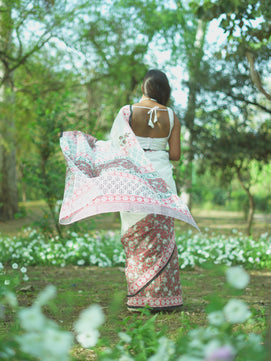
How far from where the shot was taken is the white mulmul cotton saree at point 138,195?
325cm

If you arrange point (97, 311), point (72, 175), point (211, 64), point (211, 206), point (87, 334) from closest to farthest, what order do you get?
point (97, 311) → point (87, 334) → point (72, 175) → point (211, 64) → point (211, 206)

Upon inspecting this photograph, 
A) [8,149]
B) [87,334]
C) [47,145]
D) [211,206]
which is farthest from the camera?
[211,206]

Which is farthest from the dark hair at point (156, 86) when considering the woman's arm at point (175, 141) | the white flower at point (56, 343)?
the white flower at point (56, 343)

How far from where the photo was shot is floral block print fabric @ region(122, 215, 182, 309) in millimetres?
3518

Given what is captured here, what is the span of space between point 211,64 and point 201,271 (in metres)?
5.12

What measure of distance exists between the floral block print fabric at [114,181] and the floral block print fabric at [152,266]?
0.36 metres

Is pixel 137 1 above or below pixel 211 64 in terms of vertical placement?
above

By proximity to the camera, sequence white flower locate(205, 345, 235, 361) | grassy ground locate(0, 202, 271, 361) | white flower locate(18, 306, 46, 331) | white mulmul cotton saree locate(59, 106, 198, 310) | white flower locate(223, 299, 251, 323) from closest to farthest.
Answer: white flower locate(205, 345, 235, 361), white flower locate(18, 306, 46, 331), white flower locate(223, 299, 251, 323), grassy ground locate(0, 202, 271, 361), white mulmul cotton saree locate(59, 106, 198, 310)

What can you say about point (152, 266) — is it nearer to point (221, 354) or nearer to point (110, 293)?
point (110, 293)

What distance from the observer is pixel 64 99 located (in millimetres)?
7359

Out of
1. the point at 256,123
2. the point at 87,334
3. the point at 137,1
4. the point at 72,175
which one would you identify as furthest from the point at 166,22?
the point at 87,334

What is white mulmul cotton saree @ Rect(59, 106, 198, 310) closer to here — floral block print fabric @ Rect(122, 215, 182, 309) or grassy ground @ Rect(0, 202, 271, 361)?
floral block print fabric @ Rect(122, 215, 182, 309)

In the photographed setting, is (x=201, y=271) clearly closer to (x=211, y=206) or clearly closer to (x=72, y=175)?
(x=72, y=175)

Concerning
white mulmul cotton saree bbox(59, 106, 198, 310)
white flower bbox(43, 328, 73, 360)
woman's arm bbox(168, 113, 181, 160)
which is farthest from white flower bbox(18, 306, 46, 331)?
woman's arm bbox(168, 113, 181, 160)
